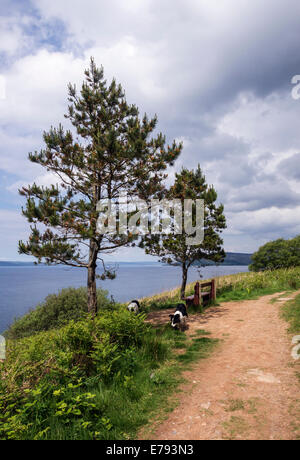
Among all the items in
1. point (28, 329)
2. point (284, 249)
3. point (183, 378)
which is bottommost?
point (28, 329)

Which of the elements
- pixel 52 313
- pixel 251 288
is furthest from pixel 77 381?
pixel 52 313

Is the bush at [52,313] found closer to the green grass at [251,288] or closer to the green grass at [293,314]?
the green grass at [251,288]

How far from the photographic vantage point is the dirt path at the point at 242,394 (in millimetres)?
3854

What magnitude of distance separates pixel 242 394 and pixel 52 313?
17.5 metres

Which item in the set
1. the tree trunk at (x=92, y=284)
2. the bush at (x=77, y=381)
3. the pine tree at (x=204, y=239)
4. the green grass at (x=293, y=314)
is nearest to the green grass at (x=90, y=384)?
the bush at (x=77, y=381)

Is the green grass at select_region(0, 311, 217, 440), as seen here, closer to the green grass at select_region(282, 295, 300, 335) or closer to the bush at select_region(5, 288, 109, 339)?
the green grass at select_region(282, 295, 300, 335)

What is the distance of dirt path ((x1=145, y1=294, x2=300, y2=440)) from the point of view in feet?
12.6

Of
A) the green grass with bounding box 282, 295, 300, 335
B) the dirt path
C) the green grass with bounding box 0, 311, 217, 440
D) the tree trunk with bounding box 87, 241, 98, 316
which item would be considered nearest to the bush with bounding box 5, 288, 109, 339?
the tree trunk with bounding box 87, 241, 98, 316

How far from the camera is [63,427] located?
157 inches

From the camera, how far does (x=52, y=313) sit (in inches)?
762

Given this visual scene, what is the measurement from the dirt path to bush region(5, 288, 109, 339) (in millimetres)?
13164

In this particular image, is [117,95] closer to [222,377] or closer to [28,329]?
[222,377]
